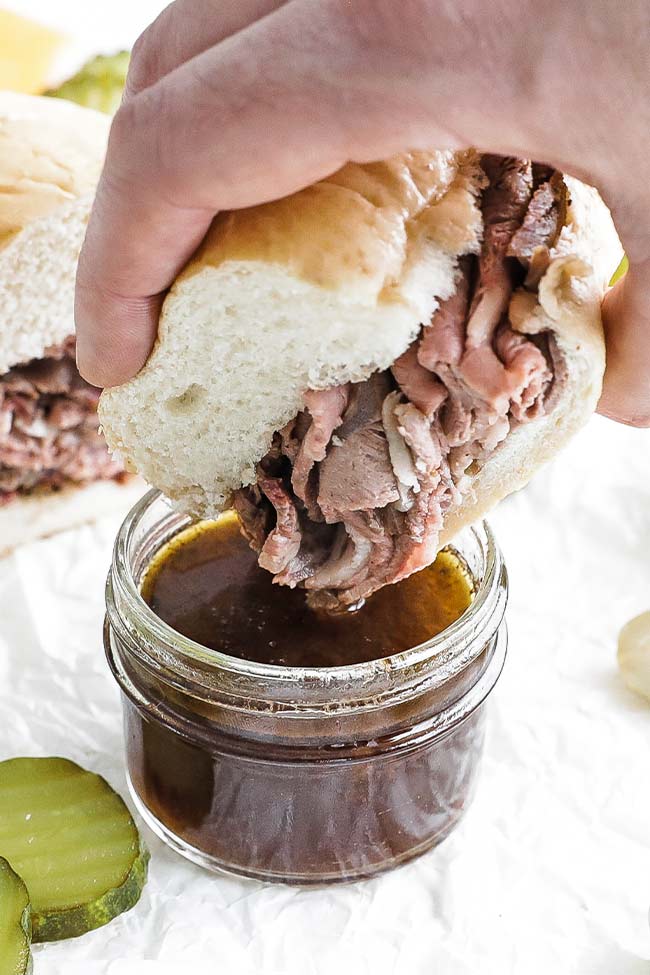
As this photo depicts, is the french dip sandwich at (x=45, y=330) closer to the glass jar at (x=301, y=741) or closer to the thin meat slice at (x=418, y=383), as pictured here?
the glass jar at (x=301, y=741)

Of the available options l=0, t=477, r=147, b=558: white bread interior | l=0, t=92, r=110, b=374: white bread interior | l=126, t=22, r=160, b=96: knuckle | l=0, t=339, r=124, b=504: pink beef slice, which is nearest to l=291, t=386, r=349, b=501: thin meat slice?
l=126, t=22, r=160, b=96: knuckle

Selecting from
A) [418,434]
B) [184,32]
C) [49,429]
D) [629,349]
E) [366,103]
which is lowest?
[49,429]

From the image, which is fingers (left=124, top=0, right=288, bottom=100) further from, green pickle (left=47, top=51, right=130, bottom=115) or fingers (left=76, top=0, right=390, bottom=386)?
green pickle (left=47, top=51, right=130, bottom=115)

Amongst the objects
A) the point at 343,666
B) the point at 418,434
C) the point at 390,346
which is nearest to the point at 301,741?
the point at 343,666

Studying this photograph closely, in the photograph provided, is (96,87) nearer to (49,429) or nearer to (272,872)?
(49,429)

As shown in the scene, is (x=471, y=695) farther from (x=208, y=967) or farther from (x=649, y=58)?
(x=649, y=58)

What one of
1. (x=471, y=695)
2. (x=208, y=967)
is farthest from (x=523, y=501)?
(x=208, y=967)
